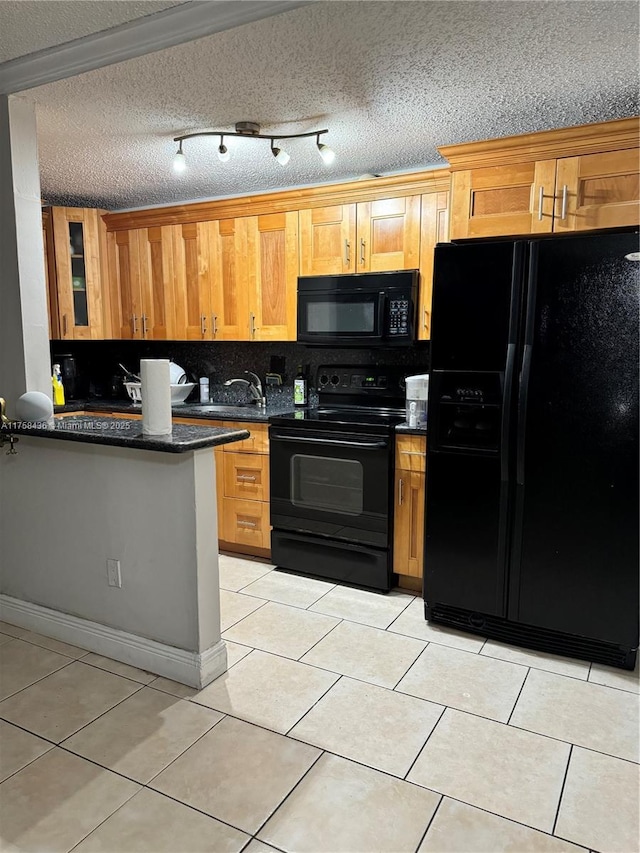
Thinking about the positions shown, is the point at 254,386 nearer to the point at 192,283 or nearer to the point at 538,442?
the point at 192,283

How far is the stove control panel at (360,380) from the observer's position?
379 centimetres

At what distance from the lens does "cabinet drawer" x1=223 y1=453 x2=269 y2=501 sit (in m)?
3.69

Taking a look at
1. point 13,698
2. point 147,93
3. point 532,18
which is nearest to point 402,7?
point 532,18

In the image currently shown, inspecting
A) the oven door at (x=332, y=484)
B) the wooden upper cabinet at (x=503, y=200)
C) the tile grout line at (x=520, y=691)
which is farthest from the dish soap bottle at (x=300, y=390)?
the tile grout line at (x=520, y=691)

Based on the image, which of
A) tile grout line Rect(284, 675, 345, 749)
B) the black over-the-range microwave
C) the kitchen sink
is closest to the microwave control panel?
the black over-the-range microwave

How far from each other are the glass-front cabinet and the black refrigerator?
2.75m

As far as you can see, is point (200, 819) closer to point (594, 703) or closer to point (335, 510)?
point (594, 703)

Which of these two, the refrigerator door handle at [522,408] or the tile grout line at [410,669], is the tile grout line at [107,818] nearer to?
the tile grout line at [410,669]

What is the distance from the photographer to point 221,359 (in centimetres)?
448

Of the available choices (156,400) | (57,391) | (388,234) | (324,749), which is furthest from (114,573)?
(388,234)

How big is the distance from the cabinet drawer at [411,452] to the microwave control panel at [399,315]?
2.13 ft

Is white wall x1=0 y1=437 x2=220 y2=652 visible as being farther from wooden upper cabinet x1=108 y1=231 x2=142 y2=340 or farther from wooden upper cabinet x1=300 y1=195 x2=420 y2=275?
wooden upper cabinet x1=108 y1=231 x2=142 y2=340

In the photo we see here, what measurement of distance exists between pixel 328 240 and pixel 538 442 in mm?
1824

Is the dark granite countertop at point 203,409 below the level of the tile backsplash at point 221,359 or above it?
below
